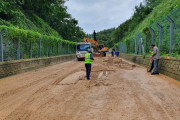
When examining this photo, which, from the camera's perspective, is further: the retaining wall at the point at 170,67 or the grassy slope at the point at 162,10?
the grassy slope at the point at 162,10

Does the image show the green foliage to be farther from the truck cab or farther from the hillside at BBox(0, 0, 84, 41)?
the hillside at BBox(0, 0, 84, 41)

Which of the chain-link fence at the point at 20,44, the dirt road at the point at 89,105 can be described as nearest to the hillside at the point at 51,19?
the chain-link fence at the point at 20,44

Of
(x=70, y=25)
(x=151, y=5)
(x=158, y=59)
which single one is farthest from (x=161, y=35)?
(x=151, y=5)

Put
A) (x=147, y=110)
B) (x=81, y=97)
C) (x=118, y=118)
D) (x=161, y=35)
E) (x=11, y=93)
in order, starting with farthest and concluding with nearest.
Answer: (x=161, y=35), (x=11, y=93), (x=81, y=97), (x=147, y=110), (x=118, y=118)

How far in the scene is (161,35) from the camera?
11930mm

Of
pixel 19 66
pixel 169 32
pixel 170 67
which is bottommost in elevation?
pixel 19 66

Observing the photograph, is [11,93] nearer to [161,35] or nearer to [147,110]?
[147,110]

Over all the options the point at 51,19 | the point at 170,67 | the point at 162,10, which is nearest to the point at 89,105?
the point at 170,67

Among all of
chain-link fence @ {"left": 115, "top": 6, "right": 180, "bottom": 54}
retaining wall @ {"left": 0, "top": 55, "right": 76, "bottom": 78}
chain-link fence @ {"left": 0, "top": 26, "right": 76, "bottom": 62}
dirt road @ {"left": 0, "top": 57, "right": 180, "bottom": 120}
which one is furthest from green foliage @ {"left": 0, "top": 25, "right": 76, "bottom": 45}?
chain-link fence @ {"left": 115, "top": 6, "right": 180, "bottom": 54}

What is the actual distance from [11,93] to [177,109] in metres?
5.17

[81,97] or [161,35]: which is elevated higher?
[161,35]

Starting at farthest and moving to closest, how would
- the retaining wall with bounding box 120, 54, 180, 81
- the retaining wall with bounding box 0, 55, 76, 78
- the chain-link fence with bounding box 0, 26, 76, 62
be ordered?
the chain-link fence with bounding box 0, 26, 76, 62
the retaining wall with bounding box 0, 55, 76, 78
the retaining wall with bounding box 120, 54, 180, 81

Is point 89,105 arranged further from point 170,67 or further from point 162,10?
point 162,10

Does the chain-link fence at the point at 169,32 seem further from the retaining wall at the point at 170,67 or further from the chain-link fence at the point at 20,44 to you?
the chain-link fence at the point at 20,44
